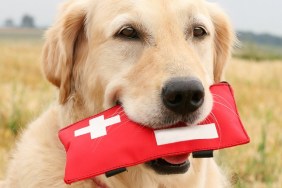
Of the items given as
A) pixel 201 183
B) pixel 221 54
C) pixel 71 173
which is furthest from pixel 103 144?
pixel 221 54

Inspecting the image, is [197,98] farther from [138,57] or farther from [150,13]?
[150,13]

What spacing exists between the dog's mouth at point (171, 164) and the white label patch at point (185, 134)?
213mm

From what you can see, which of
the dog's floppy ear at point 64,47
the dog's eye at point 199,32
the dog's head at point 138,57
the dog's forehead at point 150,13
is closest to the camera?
the dog's head at point 138,57

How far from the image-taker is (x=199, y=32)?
162 inches

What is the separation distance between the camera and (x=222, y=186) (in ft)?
15.9

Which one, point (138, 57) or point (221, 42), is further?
point (221, 42)

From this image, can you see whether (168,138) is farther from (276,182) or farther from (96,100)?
(276,182)

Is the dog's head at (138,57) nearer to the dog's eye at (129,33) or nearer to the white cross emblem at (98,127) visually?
the dog's eye at (129,33)

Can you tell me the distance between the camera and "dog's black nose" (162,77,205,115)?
337cm

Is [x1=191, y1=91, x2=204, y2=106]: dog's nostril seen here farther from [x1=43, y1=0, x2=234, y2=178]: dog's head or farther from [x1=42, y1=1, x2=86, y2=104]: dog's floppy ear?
[x1=42, y1=1, x2=86, y2=104]: dog's floppy ear

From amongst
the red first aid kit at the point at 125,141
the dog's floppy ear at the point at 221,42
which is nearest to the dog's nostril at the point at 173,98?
the red first aid kit at the point at 125,141

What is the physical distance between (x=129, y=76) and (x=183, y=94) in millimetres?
506

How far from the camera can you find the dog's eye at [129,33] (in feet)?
13.0

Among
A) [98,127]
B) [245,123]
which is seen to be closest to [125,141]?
[98,127]
